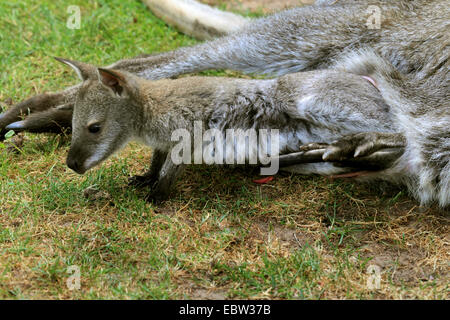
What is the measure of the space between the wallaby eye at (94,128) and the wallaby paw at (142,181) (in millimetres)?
481

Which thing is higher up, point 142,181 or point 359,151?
point 359,151

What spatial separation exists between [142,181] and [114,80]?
753 millimetres

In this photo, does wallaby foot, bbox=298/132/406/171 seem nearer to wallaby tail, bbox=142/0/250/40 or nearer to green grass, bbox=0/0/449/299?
green grass, bbox=0/0/449/299

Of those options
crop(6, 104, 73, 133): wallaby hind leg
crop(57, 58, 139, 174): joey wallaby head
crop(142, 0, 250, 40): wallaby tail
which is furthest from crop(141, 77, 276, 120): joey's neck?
crop(142, 0, 250, 40): wallaby tail

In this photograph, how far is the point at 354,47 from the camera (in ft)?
13.9

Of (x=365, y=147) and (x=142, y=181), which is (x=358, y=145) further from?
(x=142, y=181)

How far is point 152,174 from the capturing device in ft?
13.1

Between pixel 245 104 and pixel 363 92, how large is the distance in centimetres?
80

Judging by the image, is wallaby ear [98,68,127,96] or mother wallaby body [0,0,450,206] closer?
wallaby ear [98,68,127,96]

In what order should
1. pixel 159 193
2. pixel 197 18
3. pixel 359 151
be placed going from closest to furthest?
1. pixel 359 151
2. pixel 159 193
3. pixel 197 18

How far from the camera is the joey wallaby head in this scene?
11.9 feet

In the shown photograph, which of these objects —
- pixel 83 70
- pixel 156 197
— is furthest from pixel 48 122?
pixel 156 197

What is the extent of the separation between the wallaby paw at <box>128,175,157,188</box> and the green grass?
10cm

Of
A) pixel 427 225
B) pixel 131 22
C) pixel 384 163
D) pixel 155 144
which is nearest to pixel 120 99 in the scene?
pixel 155 144
